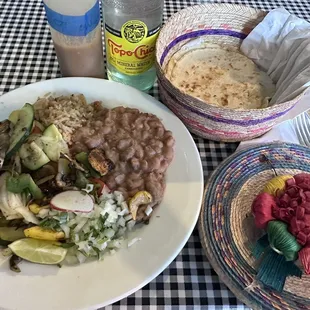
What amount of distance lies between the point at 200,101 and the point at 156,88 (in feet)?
1.05

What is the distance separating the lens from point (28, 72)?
136 cm

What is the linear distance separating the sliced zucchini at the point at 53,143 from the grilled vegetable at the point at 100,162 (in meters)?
0.08

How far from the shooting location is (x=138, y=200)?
0.98 m

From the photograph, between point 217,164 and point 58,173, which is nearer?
point 58,173

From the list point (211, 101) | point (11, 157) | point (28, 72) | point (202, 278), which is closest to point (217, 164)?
point (211, 101)

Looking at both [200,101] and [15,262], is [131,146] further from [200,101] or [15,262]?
[15,262]

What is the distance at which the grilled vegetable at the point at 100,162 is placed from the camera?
98 centimetres

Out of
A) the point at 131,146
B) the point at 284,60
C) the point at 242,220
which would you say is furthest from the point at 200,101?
the point at 284,60

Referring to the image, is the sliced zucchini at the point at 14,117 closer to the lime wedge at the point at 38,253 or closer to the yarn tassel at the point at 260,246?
the lime wedge at the point at 38,253

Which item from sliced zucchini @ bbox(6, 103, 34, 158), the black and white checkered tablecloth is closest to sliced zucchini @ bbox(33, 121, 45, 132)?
sliced zucchini @ bbox(6, 103, 34, 158)

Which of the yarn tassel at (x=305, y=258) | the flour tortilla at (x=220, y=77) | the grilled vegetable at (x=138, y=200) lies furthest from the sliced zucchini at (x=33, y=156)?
the yarn tassel at (x=305, y=258)

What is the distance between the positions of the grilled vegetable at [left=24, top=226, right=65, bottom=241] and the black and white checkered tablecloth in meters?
0.21

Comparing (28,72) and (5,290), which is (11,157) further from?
(28,72)

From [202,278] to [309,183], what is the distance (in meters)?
0.34
